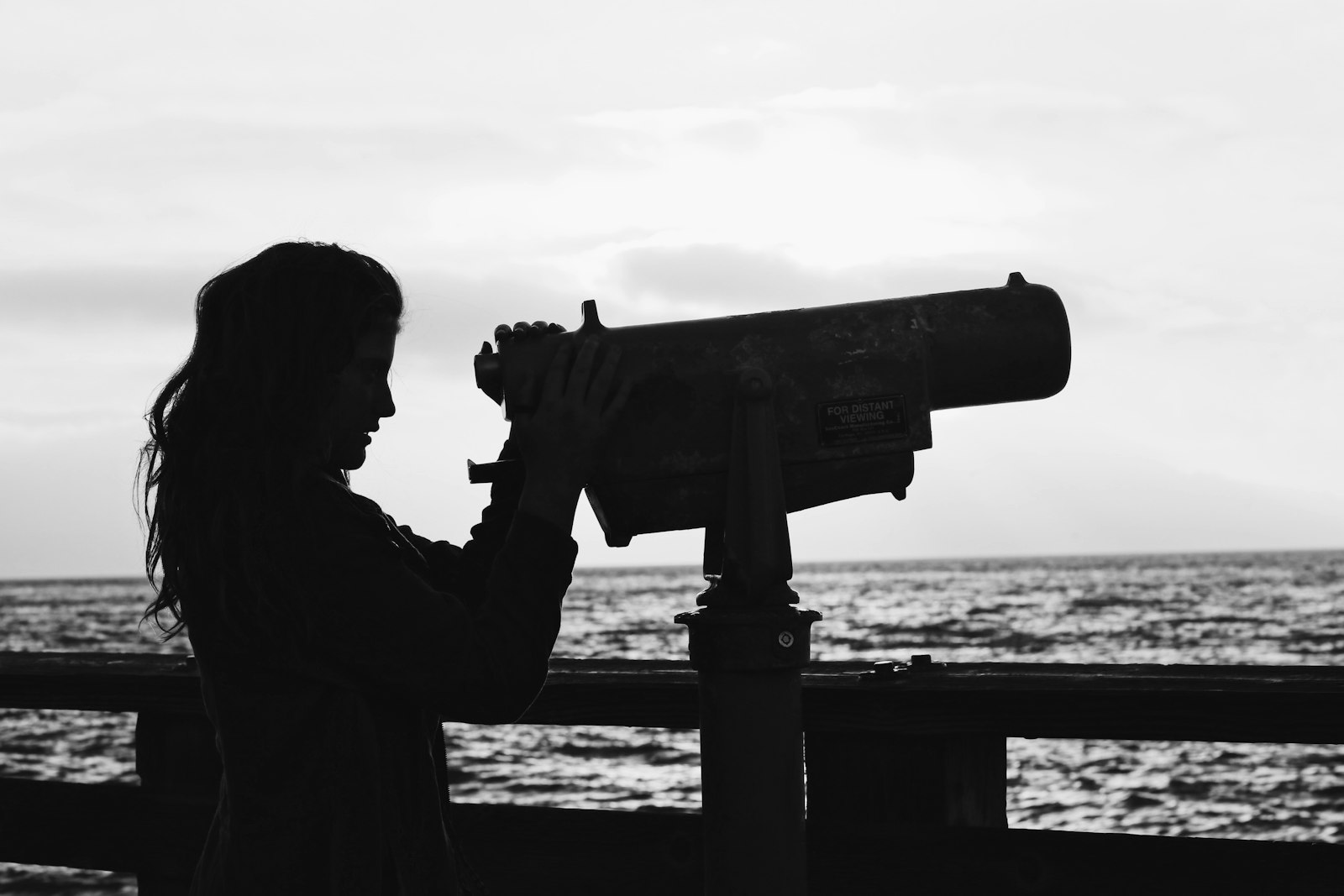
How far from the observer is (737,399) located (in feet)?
6.34

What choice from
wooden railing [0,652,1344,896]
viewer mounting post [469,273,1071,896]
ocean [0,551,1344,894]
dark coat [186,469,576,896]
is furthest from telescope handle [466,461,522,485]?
ocean [0,551,1344,894]

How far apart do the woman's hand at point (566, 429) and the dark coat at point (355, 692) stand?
5 cm

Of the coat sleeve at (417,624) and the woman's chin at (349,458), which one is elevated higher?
the woman's chin at (349,458)

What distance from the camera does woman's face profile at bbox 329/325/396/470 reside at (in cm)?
187

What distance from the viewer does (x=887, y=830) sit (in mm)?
2297

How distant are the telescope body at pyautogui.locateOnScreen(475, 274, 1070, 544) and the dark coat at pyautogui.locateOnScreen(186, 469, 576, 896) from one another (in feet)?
0.71

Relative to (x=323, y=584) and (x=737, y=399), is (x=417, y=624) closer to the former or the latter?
(x=323, y=584)

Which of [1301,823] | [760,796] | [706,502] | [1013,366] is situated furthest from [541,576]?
[1301,823]

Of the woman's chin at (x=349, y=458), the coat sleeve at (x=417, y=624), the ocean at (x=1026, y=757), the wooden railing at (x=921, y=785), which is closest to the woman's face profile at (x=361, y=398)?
the woman's chin at (x=349, y=458)

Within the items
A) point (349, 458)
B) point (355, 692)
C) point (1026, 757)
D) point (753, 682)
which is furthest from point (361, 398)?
point (1026, 757)

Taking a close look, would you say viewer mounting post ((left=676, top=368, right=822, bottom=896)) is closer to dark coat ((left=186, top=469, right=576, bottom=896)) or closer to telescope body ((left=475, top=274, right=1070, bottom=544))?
telescope body ((left=475, top=274, right=1070, bottom=544))

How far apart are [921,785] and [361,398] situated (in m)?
1.17

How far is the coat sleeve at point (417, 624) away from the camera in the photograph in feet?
5.56

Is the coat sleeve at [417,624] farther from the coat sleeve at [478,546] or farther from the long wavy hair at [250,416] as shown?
the coat sleeve at [478,546]
